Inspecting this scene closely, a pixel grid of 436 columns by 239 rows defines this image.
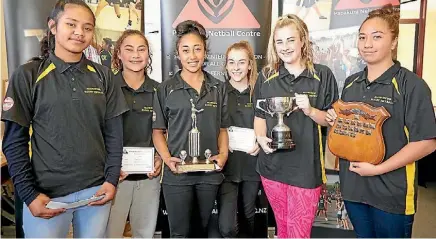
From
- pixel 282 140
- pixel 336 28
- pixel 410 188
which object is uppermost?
pixel 336 28

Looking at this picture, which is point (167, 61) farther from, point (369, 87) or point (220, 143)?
point (369, 87)

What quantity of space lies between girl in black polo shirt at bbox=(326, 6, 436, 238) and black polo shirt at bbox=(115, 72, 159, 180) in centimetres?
117

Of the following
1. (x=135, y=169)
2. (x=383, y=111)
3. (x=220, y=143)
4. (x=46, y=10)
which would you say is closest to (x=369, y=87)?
(x=383, y=111)

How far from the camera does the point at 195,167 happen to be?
2.08 metres

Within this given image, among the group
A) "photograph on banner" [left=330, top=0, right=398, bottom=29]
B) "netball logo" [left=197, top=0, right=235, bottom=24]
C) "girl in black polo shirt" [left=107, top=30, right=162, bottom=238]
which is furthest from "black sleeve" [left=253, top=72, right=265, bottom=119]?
"photograph on banner" [left=330, top=0, right=398, bottom=29]

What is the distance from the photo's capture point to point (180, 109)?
2.18 m

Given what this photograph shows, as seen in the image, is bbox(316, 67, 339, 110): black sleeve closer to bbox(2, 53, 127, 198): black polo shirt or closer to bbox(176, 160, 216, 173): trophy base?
bbox(176, 160, 216, 173): trophy base

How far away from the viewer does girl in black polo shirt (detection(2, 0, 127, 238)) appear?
1629 millimetres

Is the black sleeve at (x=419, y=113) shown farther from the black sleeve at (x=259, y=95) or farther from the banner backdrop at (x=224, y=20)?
the banner backdrop at (x=224, y=20)

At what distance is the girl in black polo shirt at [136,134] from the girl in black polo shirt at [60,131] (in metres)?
0.47

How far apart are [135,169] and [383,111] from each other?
4.54ft

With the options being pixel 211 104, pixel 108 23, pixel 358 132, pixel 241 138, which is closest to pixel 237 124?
pixel 241 138

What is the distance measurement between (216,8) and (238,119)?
100 cm

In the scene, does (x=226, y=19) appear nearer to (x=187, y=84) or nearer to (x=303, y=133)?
(x=187, y=84)
